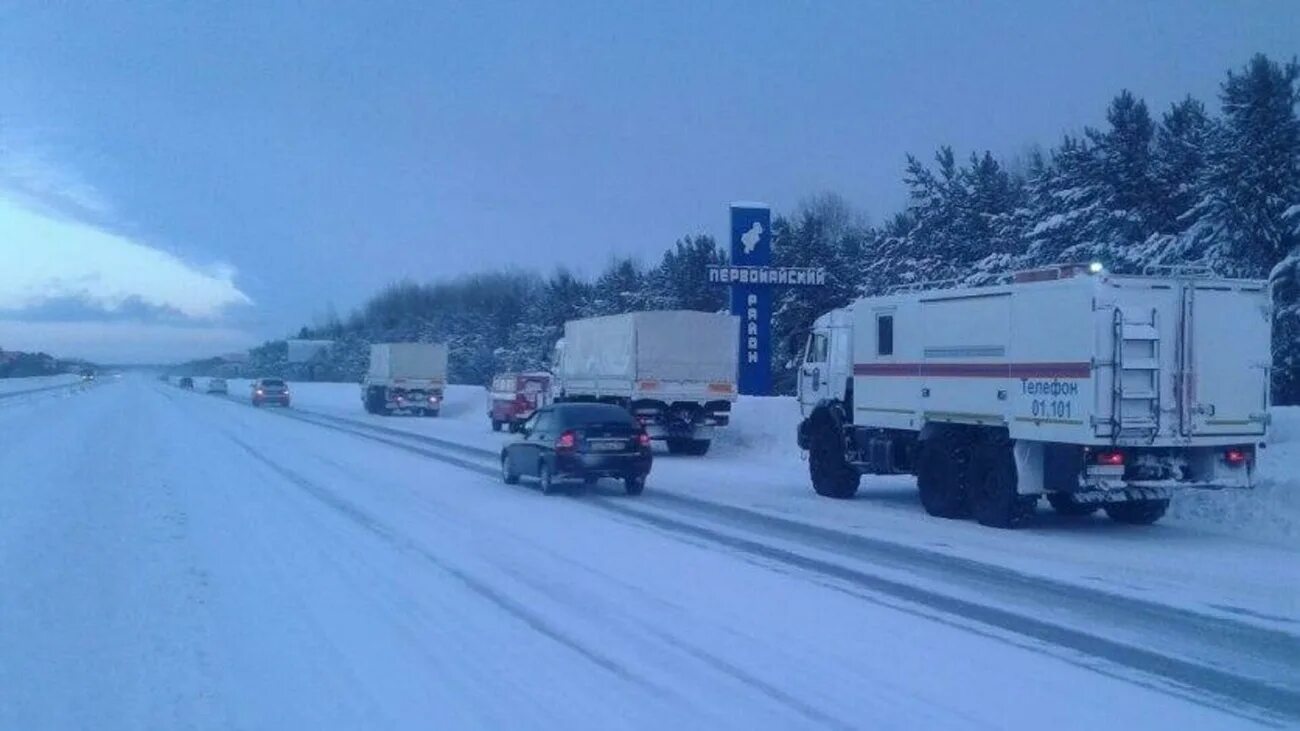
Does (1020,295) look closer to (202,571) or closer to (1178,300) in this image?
(1178,300)

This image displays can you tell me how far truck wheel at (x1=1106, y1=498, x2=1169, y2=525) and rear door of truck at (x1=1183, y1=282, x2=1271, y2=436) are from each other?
1775 millimetres

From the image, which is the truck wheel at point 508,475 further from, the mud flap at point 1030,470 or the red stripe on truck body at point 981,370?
the mud flap at point 1030,470

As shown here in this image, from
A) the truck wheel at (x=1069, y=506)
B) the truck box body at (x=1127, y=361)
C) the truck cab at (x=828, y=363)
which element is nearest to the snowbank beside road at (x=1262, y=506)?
the truck wheel at (x=1069, y=506)

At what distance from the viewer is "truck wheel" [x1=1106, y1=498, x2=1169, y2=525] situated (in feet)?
59.6

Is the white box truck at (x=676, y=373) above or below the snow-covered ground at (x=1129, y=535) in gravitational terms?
above

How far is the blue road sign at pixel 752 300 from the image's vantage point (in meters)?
44.0

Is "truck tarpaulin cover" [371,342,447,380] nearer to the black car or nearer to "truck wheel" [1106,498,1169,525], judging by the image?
the black car

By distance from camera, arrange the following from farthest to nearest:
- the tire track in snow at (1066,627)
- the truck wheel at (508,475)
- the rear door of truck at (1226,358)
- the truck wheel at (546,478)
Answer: the truck wheel at (508,475) → the truck wheel at (546,478) → the rear door of truck at (1226,358) → the tire track in snow at (1066,627)

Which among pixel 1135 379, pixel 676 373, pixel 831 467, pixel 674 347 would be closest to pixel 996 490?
pixel 1135 379

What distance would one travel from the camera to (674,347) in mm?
35219

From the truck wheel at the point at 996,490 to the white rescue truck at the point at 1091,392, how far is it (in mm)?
20

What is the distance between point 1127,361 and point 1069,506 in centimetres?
372

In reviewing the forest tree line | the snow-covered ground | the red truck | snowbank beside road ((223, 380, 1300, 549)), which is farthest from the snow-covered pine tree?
the red truck

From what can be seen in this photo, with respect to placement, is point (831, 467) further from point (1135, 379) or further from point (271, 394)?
point (271, 394)
